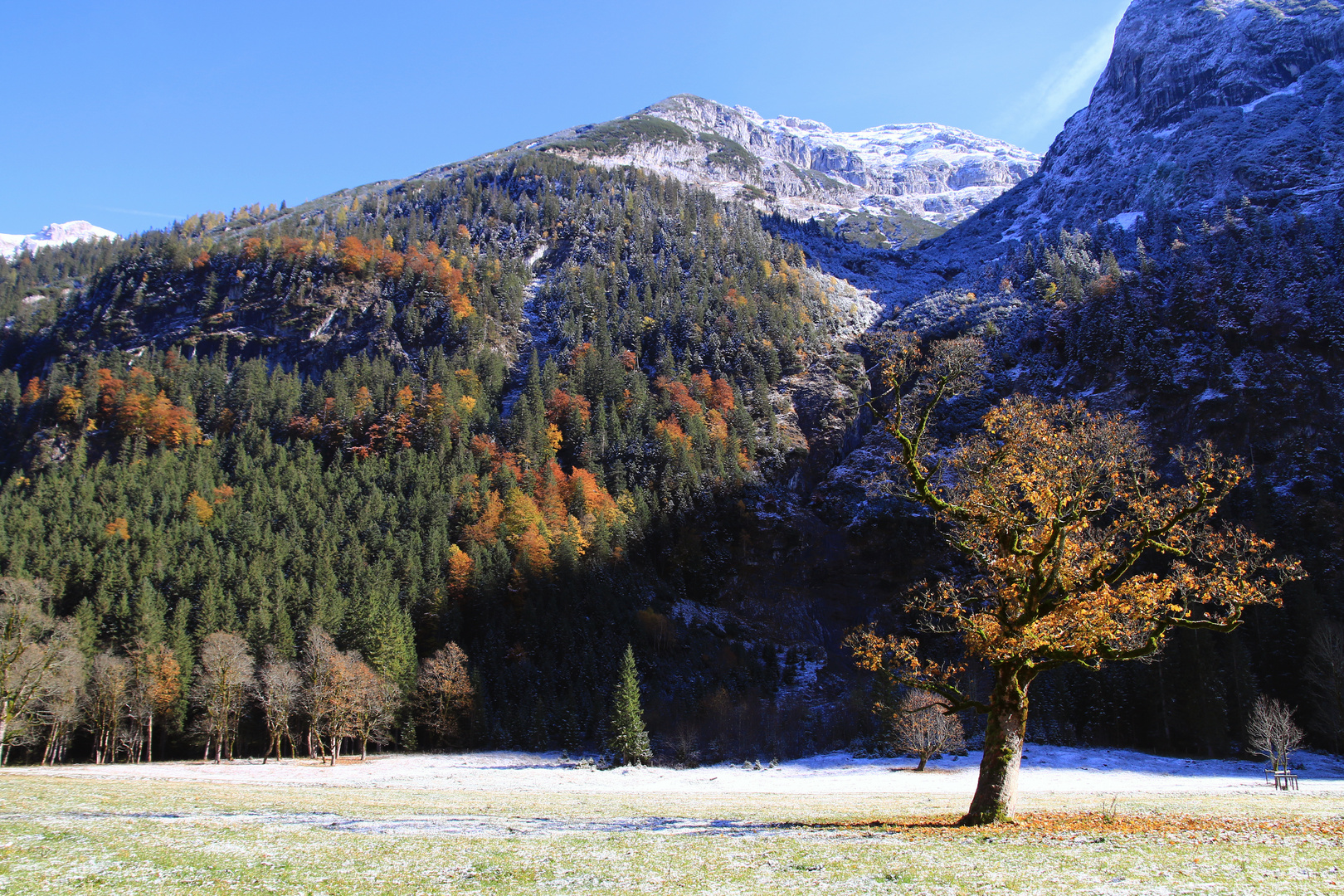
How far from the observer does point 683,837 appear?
15.9 metres

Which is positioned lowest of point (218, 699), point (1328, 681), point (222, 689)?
point (218, 699)

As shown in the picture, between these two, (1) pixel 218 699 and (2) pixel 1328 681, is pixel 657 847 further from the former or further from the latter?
(2) pixel 1328 681

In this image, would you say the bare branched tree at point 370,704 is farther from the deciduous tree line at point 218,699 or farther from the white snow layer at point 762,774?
the white snow layer at point 762,774

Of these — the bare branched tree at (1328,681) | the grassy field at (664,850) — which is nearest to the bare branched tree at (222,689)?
the grassy field at (664,850)

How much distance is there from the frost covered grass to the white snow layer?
46.6 feet

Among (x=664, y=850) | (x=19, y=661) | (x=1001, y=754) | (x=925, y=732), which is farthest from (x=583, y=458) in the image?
(x=664, y=850)

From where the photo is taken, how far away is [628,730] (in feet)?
180

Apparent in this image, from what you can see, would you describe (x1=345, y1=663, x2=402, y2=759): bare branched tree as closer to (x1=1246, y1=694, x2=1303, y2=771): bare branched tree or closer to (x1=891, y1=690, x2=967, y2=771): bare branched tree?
(x1=891, y1=690, x2=967, y2=771): bare branched tree

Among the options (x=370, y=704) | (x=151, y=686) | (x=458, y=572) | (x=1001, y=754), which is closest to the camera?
(x=1001, y=754)

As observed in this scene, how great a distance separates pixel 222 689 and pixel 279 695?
7073 millimetres

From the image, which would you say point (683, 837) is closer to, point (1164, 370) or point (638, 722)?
point (638, 722)

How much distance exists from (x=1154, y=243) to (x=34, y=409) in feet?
777

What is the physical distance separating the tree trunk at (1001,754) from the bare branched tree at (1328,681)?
58.6 meters

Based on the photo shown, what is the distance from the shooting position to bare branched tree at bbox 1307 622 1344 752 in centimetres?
5381
